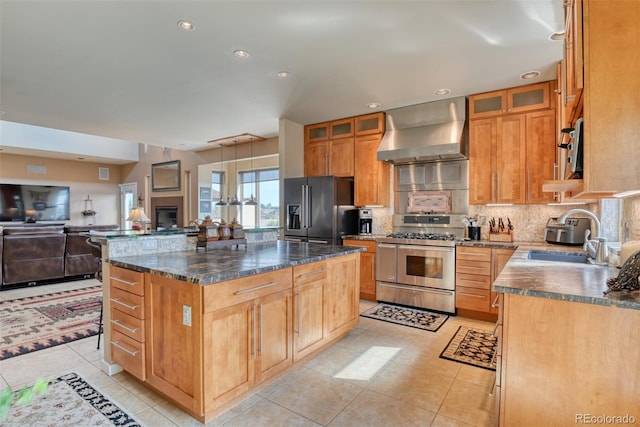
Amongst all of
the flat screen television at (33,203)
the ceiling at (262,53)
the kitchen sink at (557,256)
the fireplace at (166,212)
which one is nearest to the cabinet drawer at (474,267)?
the kitchen sink at (557,256)

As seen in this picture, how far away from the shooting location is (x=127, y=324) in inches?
91.3

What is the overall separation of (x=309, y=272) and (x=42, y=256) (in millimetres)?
5272

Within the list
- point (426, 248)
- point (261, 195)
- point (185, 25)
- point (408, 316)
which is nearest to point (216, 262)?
point (185, 25)

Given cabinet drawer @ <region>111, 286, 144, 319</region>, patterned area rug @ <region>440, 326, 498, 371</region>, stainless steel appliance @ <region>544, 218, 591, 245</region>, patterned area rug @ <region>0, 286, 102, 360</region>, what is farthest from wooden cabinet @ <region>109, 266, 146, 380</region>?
stainless steel appliance @ <region>544, 218, 591, 245</region>

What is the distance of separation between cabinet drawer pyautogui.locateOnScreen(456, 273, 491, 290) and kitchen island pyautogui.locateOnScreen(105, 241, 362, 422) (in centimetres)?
191

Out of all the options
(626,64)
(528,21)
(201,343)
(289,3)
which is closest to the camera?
(626,64)

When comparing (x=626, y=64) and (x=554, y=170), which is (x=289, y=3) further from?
(x=554, y=170)

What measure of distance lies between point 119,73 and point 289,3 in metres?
2.21

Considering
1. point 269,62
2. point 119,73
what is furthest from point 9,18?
point 269,62

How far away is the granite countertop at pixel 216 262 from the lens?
1.92 metres

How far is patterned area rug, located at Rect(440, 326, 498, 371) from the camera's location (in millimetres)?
2748

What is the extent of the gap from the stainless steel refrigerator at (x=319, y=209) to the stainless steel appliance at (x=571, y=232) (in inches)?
98.9

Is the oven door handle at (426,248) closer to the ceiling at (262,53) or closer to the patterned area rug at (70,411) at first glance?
the ceiling at (262,53)

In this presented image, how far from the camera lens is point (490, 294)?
3.66 meters
